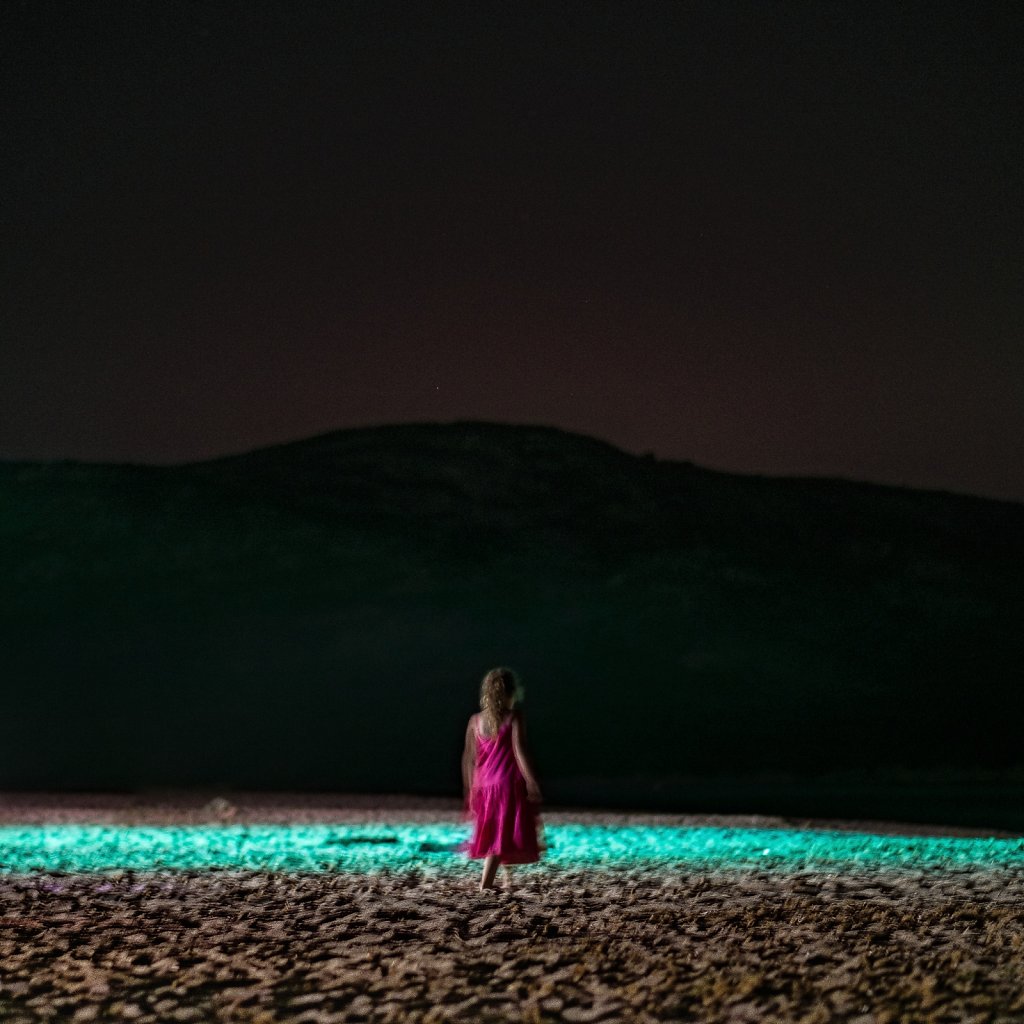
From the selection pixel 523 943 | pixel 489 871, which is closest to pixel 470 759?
pixel 489 871

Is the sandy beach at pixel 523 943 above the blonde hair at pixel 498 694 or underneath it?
underneath

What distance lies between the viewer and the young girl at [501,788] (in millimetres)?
9000

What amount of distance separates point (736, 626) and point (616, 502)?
14311 mm

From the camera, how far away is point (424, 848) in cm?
1245

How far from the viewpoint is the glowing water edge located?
11.2 metres

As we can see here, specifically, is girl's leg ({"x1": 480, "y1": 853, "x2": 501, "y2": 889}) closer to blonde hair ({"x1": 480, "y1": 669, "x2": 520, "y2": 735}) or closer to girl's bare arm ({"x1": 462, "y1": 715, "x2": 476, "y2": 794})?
girl's bare arm ({"x1": 462, "y1": 715, "x2": 476, "y2": 794})

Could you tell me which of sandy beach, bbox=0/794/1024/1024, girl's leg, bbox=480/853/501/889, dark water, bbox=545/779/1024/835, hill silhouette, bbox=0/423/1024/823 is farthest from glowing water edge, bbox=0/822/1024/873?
hill silhouette, bbox=0/423/1024/823

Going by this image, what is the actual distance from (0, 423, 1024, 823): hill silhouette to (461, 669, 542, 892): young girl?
12164mm

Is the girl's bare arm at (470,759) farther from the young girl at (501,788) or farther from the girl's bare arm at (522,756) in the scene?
the girl's bare arm at (522,756)

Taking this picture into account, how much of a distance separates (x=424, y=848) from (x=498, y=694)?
12.9 ft

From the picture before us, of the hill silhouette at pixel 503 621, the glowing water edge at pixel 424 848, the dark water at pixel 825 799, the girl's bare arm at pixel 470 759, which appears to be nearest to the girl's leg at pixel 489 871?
the girl's bare arm at pixel 470 759

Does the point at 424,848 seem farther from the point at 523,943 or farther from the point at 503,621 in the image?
the point at 503,621

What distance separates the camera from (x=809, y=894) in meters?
9.34

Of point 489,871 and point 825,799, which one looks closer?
point 489,871
